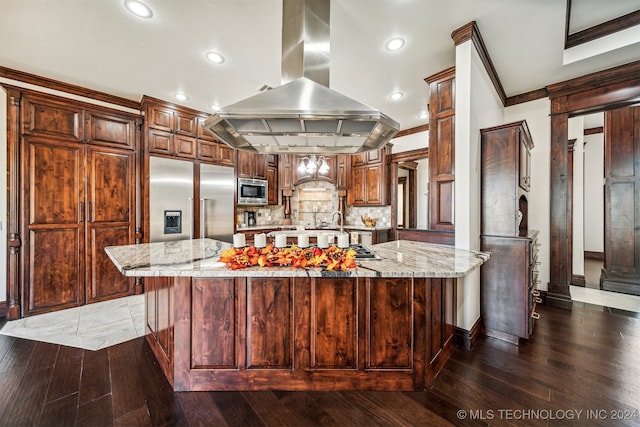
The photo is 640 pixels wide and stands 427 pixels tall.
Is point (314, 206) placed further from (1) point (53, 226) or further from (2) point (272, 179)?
(1) point (53, 226)

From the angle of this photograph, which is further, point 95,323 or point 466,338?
point 95,323

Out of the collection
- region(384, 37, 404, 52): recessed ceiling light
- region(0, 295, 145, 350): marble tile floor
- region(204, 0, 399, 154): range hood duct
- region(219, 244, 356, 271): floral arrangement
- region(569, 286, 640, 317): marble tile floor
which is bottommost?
region(0, 295, 145, 350): marble tile floor

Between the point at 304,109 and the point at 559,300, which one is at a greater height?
the point at 304,109

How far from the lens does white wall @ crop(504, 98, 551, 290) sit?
3.36 metres

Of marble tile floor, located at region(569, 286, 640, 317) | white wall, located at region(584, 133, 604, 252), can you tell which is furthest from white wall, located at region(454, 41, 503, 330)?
white wall, located at region(584, 133, 604, 252)

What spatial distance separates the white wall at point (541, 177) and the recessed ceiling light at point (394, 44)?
7.75 ft

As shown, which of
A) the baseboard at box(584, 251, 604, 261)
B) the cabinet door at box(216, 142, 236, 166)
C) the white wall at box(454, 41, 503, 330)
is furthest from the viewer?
the baseboard at box(584, 251, 604, 261)

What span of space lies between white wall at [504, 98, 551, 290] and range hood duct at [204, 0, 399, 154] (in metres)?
2.65

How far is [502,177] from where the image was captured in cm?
235

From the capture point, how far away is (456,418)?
1.46 metres

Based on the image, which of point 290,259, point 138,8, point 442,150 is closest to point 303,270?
point 290,259

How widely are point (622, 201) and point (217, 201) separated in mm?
6213

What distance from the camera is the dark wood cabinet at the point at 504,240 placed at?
229cm

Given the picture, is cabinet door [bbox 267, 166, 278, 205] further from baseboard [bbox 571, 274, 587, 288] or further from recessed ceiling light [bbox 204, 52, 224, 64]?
baseboard [bbox 571, 274, 587, 288]
